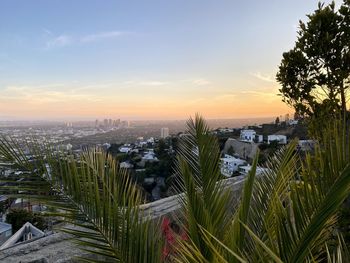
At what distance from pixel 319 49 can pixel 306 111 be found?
2.89 feet

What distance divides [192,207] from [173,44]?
7588mm

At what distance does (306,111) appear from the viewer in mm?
4730

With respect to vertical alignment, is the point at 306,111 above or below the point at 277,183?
above

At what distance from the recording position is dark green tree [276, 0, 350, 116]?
4.26 metres

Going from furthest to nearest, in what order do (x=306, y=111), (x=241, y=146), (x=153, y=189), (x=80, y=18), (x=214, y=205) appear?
1. (x=241, y=146)
2. (x=153, y=189)
3. (x=80, y=18)
4. (x=306, y=111)
5. (x=214, y=205)

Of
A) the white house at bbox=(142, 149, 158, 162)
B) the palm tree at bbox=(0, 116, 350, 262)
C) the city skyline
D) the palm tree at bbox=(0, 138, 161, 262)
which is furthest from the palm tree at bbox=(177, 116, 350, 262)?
the white house at bbox=(142, 149, 158, 162)

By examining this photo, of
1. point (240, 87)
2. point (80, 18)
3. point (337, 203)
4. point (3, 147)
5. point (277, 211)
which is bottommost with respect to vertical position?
point (277, 211)

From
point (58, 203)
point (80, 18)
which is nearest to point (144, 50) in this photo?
point (80, 18)

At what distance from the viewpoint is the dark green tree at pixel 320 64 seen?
4262mm

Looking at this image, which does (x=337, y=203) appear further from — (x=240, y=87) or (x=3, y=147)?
(x=240, y=87)

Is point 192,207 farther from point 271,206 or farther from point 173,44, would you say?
point 173,44

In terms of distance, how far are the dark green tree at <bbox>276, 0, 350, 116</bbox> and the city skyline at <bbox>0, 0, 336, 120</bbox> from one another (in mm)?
307

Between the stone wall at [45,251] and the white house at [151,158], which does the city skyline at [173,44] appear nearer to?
the stone wall at [45,251]

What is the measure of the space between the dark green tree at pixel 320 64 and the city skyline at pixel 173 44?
307mm
